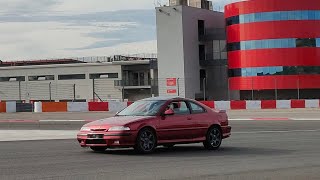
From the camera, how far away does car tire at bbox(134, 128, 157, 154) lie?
1361 centimetres

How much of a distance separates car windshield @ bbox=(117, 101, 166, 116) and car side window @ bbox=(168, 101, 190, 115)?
0.30 m

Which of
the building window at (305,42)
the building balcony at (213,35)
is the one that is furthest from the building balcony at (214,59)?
the building window at (305,42)

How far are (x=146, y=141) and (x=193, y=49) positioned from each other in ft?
207

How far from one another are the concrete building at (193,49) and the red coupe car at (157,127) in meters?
55.0

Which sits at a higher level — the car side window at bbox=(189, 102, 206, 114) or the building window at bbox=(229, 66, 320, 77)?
the building window at bbox=(229, 66, 320, 77)

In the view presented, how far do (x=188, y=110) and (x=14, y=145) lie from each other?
523cm

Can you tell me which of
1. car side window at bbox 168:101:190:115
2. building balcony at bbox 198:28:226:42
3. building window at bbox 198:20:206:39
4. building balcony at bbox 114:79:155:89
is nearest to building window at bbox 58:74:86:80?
building balcony at bbox 114:79:155:89

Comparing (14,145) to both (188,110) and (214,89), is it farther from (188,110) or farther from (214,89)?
(214,89)

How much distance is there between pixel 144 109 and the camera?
14430 mm

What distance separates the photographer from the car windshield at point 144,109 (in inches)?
560

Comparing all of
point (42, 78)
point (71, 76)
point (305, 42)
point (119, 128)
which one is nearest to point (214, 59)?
point (305, 42)

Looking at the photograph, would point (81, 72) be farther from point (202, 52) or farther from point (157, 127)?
point (157, 127)

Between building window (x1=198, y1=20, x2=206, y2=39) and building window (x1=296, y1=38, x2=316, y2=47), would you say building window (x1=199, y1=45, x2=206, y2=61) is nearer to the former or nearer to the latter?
building window (x1=198, y1=20, x2=206, y2=39)

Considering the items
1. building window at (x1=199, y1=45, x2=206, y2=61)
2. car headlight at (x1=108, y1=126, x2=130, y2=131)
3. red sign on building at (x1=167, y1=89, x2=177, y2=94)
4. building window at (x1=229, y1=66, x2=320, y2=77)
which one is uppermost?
building window at (x1=199, y1=45, x2=206, y2=61)
